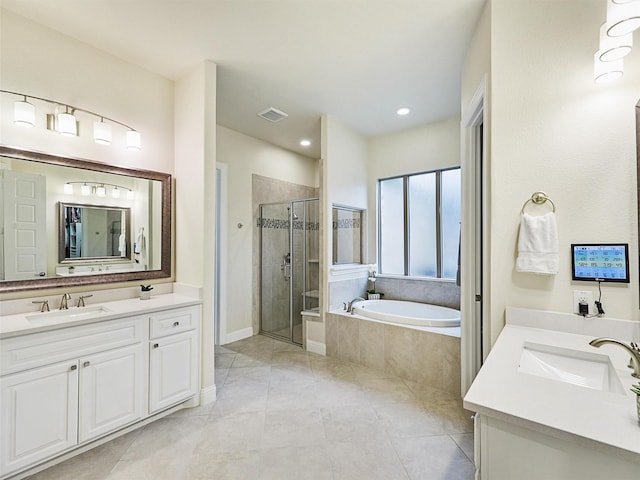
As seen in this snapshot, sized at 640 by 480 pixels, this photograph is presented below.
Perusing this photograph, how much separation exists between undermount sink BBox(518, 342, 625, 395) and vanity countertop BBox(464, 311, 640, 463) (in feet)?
0.16

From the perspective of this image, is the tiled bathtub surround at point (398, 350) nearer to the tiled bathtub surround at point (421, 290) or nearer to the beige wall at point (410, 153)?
the tiled bathtub surround at point (421, 290)

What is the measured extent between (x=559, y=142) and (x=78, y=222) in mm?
3080

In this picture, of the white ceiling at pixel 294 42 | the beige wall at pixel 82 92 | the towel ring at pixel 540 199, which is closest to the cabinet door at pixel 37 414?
the beige wall at pixel 82 92

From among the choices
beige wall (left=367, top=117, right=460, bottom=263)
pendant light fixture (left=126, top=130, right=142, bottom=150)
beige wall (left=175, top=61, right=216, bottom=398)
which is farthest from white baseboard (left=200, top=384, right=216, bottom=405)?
beige wall (left=367, top=117, right=460, bottom=263)

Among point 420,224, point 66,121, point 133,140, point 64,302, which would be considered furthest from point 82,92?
point 420,224

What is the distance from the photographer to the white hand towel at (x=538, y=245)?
149 cm

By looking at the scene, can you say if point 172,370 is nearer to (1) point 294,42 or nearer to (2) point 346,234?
(2) point 346,234

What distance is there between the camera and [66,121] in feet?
6.55

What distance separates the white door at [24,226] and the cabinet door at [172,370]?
0.92m

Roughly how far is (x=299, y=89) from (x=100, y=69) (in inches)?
63.3

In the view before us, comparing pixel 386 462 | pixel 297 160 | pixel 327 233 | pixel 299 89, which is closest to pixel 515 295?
pixel 386 462

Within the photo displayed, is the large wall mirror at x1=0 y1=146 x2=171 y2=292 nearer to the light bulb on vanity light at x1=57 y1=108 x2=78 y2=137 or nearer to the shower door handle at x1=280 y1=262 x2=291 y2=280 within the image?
the light bulb on vanity light at x1=57 y1=108 x2=78 y2=137

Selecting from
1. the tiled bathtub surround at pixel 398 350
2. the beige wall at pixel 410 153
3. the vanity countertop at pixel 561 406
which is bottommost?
the tiled bathtub surround at pixel 398 350

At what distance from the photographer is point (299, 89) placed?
286cm
